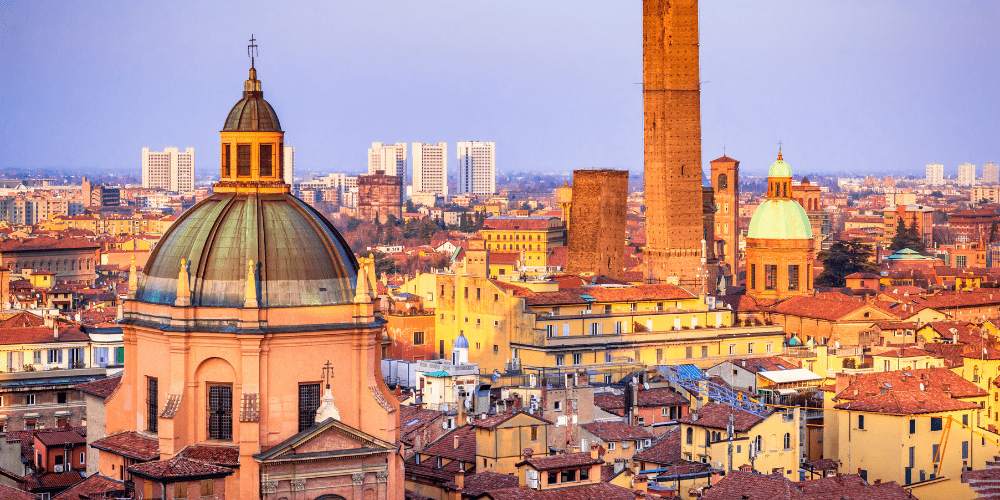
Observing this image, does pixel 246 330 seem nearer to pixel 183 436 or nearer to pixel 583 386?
pixel 183 436

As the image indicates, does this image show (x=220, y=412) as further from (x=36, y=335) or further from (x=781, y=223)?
(x=781, y=223)

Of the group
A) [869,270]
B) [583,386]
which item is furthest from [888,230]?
A: [583,386]

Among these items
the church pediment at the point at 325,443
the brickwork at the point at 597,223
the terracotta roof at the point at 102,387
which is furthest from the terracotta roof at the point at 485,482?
the brickwork at the point at 597,223

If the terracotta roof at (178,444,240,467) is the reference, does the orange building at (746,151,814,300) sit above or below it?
above

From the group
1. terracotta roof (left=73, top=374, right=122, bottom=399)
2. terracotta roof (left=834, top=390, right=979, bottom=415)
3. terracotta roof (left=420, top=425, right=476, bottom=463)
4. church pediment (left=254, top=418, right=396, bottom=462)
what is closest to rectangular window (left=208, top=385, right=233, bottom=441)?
church pediment (left=254, top=418, right=396, bottom=462)

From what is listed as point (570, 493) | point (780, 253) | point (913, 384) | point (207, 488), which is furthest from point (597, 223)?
point (207, 488)

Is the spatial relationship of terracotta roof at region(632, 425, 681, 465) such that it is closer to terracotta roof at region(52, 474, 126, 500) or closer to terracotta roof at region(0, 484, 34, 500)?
terracotta roof at region(52, 474, 126, 500)
